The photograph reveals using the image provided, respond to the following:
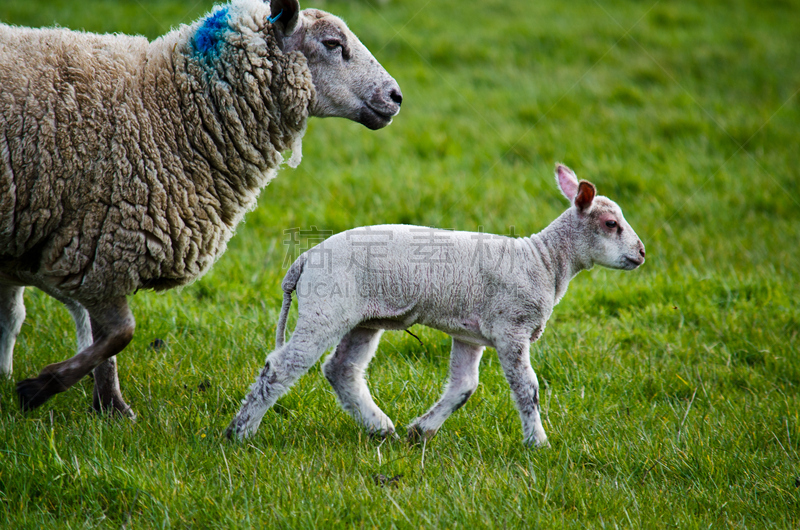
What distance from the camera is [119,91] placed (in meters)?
3.38

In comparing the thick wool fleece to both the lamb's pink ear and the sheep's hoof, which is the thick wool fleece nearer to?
the sheep's hoof

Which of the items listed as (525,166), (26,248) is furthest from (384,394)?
(525,166)

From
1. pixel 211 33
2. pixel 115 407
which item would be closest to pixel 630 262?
pixel 211 33

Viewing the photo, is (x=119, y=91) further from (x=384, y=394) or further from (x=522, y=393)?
(x=522, y=393)

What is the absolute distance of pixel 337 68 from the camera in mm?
3605

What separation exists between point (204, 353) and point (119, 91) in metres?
1.58

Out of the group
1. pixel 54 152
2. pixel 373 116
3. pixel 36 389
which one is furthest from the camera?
pixel 373 116

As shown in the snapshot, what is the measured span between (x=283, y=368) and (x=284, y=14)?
1.67 m

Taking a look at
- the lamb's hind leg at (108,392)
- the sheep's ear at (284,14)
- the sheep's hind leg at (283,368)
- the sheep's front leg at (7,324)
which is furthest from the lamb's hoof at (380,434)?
the sheep's front leg at (7,324)

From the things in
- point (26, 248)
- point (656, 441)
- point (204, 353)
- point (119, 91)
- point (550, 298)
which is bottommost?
point (656, 441)

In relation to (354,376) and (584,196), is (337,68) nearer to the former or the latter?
(584,196)

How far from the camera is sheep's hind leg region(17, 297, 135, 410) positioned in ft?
10.9

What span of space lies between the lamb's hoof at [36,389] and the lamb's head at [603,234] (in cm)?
256

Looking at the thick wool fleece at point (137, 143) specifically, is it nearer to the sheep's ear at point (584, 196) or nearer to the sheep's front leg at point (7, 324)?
the sheep's front leg at point (7, 324)
